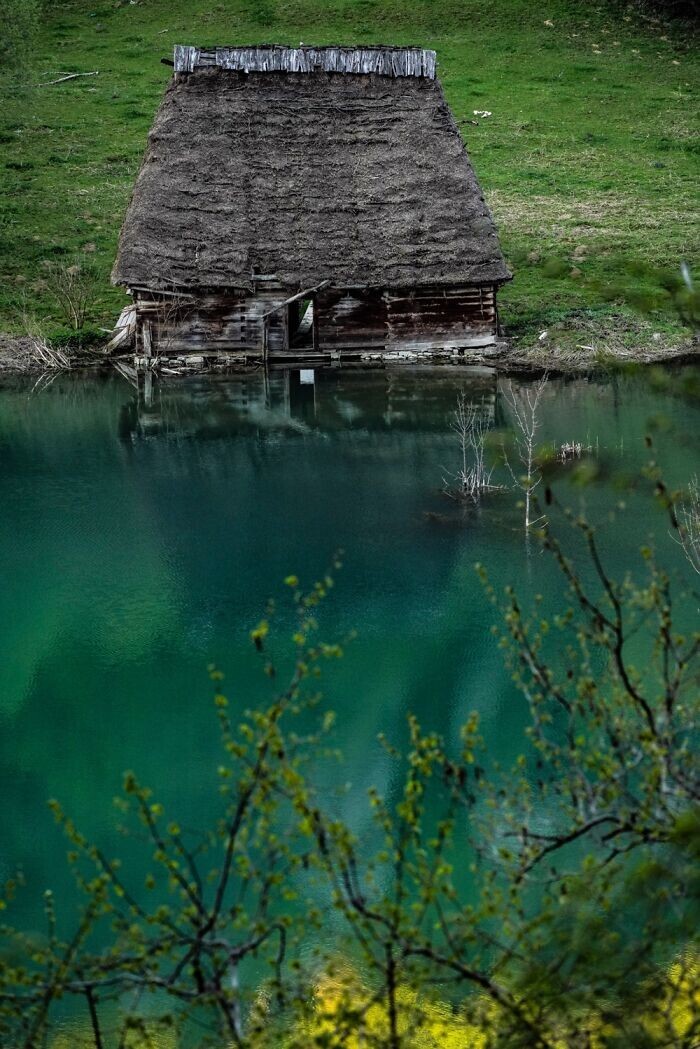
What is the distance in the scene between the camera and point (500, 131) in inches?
1551

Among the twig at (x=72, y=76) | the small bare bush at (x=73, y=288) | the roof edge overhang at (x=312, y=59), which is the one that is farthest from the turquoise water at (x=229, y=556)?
the twig at (x=72, y=76)

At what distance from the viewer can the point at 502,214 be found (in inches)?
1351

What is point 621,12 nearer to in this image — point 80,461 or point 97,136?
point 97,136

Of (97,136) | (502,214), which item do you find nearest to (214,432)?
(502,214)

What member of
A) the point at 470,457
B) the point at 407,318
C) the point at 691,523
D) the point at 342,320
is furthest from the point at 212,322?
the point at 691,523

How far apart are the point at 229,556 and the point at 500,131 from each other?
82.6 feet

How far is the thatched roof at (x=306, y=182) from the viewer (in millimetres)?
27000

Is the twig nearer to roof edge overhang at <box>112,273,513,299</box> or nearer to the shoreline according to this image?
the shoreline

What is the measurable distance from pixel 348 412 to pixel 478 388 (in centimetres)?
290

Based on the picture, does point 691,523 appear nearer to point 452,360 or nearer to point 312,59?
point 452,360

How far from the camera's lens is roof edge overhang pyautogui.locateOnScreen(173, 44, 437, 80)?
2886 centimetres

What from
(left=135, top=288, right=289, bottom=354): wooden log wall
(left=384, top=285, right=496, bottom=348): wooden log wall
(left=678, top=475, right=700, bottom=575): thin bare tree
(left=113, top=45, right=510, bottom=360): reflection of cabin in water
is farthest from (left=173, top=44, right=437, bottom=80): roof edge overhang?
(left=678, top=475, right=700, bottom=575): thin bare tree

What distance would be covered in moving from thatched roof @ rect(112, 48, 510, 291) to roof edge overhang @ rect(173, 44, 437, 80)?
3cm

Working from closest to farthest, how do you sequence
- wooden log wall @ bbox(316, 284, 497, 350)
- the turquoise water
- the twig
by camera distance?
the turquoise water
wooden log wall @ bbox(316, 284, 497, 350)
the twig
